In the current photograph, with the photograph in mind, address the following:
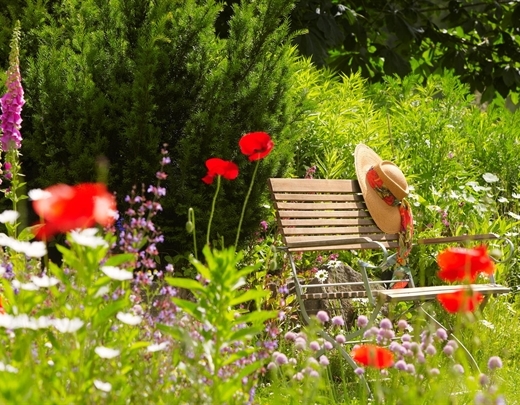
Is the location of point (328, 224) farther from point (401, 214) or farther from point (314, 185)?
point (401, 214)

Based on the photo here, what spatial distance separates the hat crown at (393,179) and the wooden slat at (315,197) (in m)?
0.21

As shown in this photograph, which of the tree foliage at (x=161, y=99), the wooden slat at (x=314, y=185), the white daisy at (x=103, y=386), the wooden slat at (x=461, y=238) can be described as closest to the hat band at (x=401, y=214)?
the wooden slat at (x=314, y=185)

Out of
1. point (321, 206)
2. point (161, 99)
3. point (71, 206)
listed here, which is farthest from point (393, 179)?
point (71, 206)

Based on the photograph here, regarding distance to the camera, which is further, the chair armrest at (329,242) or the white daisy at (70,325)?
the chair armrest at (329,242)

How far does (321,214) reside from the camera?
17.8 feet

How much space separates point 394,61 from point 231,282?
6553 millimetres

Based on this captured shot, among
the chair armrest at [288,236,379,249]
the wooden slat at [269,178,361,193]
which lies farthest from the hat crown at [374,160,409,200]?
the chair armrest at [288,236,379,249]

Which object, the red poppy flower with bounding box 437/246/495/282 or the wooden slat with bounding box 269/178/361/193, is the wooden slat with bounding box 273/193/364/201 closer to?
the wooden slat with bounding box 269/178/361/193

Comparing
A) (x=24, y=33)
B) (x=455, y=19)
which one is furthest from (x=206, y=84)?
(x=455, y=19)

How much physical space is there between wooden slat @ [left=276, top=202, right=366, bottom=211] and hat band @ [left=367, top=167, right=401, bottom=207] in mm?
130

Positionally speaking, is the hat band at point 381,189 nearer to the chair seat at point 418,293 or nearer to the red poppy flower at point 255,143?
the chair seat at point 418,293

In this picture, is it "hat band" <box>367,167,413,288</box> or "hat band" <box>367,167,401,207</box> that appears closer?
"hat band" <box>367,167,413,288</box>

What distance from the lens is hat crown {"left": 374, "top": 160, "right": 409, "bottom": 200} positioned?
5517 mm

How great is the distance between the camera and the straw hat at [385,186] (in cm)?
554
